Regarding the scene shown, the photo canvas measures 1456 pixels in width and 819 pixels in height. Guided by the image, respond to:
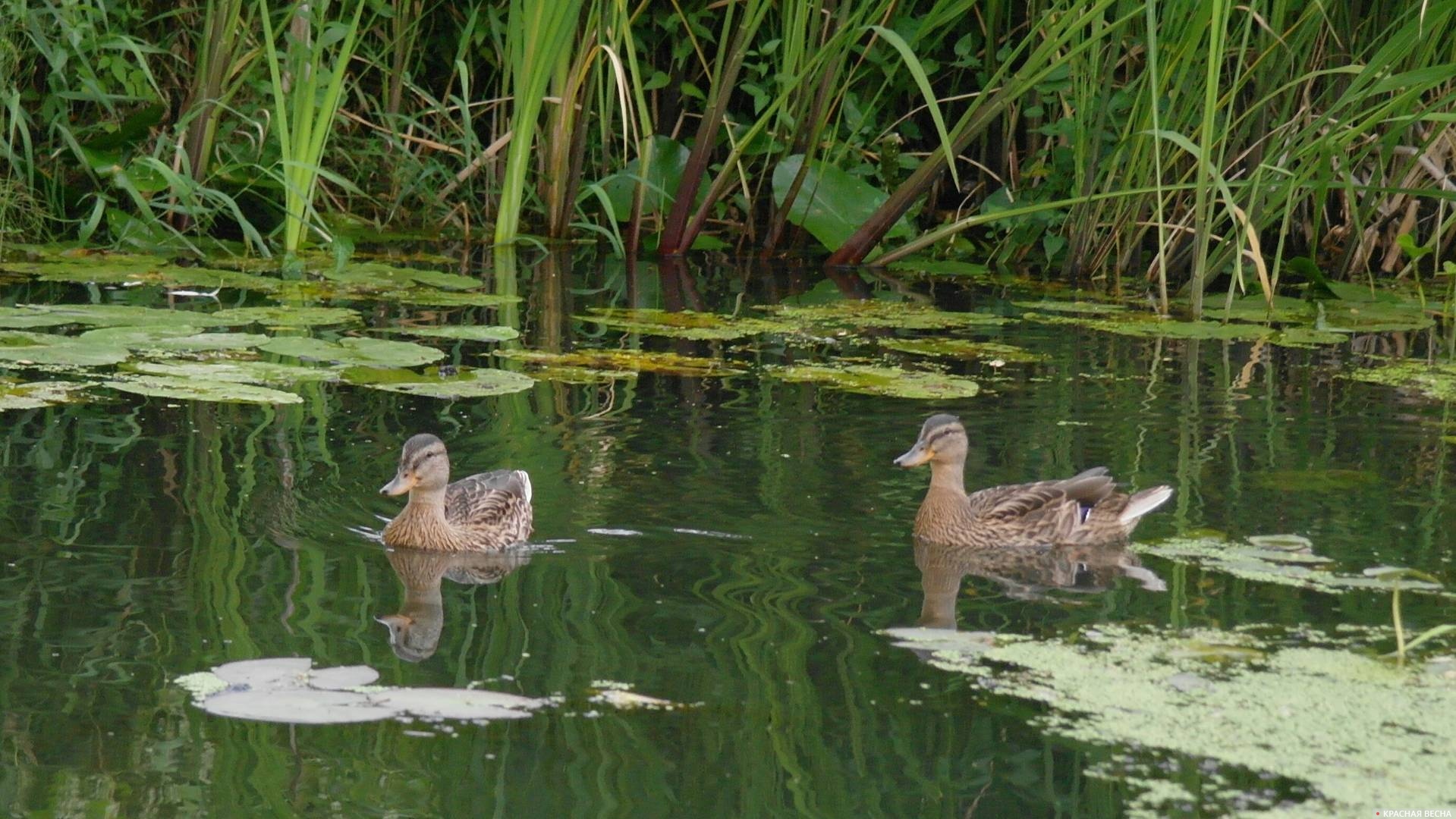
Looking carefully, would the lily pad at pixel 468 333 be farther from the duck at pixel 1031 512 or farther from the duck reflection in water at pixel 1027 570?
the duck reflection in water at pixel 1027 570

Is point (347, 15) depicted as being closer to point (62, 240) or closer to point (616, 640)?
point (62, 240)

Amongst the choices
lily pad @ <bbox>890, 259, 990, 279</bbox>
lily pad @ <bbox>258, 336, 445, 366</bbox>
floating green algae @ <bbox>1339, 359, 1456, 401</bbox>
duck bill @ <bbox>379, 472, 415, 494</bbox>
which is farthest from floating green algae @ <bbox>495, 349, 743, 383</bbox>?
lily pad @ <bbox>890, 259, 990, 279</bbox>

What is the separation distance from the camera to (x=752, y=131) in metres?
8.84

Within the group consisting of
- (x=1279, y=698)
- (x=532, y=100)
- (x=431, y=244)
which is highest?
(x=532, y=100)

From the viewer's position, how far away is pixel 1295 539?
4.73 m

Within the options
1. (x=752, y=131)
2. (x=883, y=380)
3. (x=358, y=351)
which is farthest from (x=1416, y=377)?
(x=358, y=351)

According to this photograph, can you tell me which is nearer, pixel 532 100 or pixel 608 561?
pixel 608 561

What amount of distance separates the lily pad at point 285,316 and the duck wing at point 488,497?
8.11 ft

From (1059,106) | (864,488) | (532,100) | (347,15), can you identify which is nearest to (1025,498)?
(864,488)

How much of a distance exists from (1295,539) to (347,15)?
6.82 meters

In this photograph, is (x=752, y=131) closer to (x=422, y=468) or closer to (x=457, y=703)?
(x=422, y=468)

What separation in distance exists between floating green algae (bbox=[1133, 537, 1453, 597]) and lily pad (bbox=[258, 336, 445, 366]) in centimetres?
280

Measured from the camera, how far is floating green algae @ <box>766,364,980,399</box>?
6.50 metres

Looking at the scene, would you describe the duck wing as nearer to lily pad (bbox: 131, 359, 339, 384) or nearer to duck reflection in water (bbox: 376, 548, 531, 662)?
duck reflection in water (bbox: 376, 548, 531, 662)
